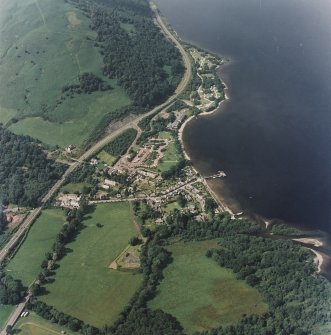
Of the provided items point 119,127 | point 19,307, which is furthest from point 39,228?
point 119,127

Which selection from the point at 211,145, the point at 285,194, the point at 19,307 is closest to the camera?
the point at 19,307

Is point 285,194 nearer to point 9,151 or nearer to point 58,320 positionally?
point 58,320

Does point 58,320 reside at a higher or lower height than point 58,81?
lower

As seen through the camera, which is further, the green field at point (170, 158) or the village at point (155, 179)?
the green field at point (170, 158)

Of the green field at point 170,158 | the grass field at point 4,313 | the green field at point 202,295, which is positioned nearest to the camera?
the green field at point 202,295

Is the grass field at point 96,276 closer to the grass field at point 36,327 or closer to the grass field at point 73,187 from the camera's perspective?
the grass field at point 36,327

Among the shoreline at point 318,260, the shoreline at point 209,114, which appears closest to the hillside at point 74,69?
the shoreline at point 209,114

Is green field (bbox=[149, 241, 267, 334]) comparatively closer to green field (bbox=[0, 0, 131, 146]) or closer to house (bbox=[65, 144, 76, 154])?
house (bbox=[65, 144, 76, 154])
